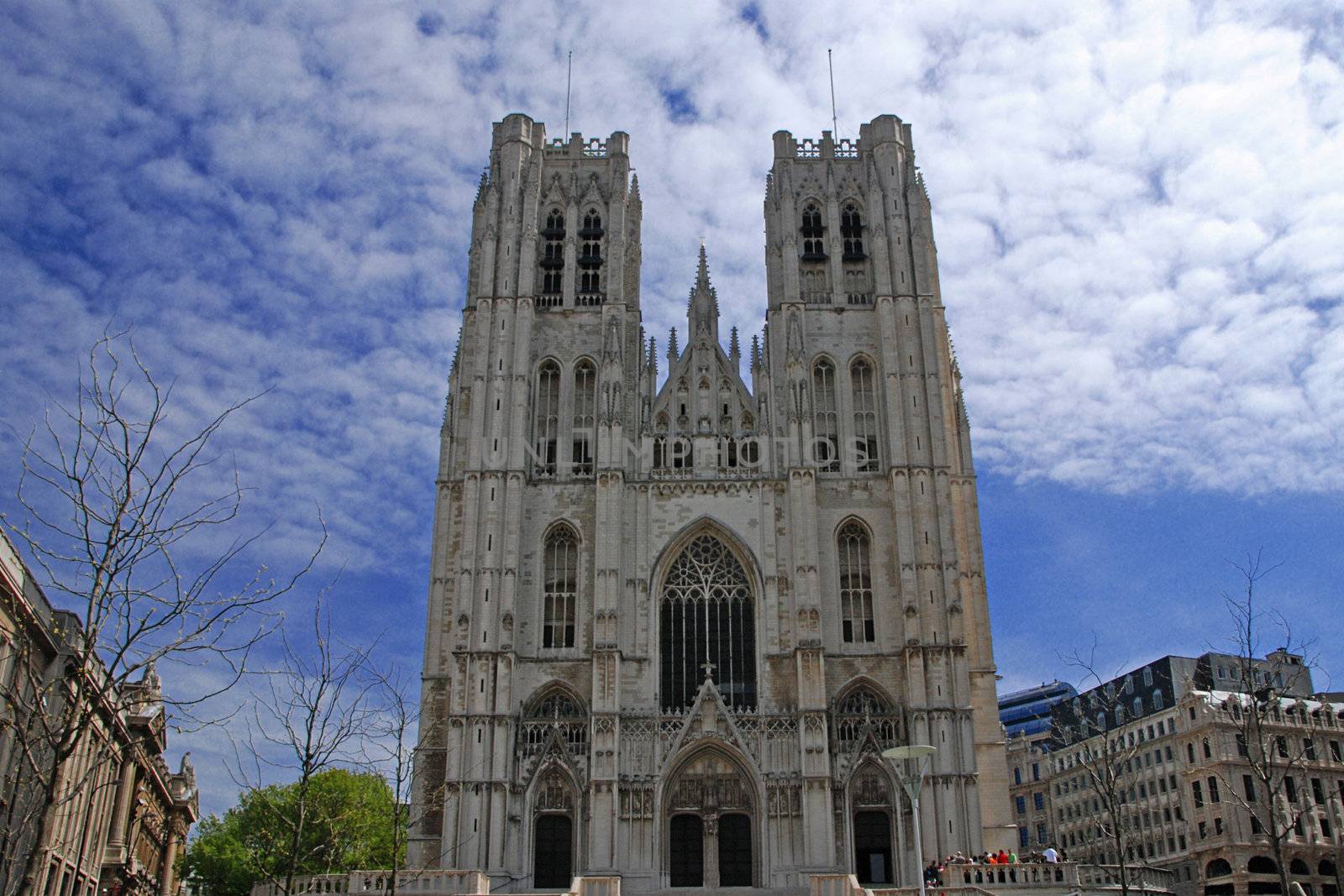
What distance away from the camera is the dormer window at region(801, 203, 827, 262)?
5284cm

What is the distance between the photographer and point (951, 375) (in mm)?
52062

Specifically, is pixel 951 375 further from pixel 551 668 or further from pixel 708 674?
pixel 551 668

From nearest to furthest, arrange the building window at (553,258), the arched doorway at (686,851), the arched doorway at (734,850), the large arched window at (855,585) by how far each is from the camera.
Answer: the arched doorway at (734,850), the arched doorway at (686,851), the large arched window at (855,585), the building window at (553,258)

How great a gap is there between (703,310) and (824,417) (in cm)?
689

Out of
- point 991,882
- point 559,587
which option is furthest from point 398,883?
point 991,882

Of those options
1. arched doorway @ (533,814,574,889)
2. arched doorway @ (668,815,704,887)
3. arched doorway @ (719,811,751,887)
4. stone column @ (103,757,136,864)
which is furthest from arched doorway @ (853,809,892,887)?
stone column @ (103,757,136,864)

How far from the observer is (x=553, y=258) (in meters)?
53.3

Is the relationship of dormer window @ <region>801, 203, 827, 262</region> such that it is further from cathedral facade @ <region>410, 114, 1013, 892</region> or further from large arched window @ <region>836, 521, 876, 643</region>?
large arched window @ <region>836, 521, 876, 643</region>

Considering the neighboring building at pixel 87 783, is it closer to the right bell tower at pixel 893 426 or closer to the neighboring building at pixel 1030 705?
the right bell tower at pixel 893 426

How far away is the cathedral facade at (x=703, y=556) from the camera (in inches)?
1666

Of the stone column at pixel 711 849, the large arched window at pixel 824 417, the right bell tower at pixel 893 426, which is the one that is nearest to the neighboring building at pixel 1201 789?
the right bell tower at pixel 893 426

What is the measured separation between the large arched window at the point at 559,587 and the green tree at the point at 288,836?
32.3 ft

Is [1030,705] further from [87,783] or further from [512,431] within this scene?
[87,783]

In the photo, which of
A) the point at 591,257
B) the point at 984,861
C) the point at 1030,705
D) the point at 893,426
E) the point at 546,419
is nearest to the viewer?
the point at 984,861
